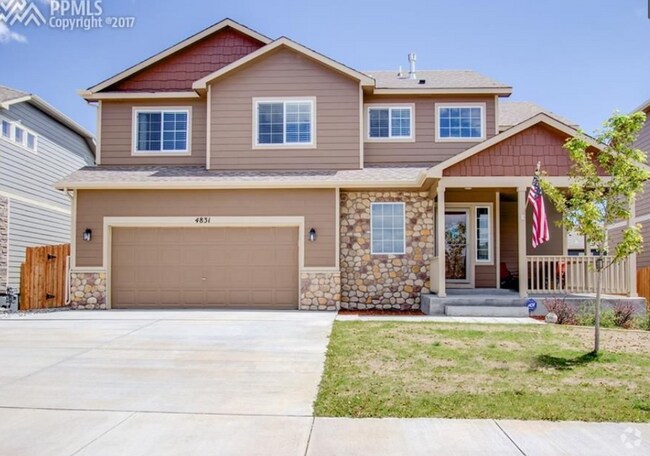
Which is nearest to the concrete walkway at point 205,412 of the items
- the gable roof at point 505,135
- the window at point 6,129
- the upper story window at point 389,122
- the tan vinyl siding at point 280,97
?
the gable roof at point 505,135

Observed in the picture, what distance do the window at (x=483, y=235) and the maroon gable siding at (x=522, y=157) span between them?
8.45 ft

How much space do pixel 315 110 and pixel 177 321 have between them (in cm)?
666

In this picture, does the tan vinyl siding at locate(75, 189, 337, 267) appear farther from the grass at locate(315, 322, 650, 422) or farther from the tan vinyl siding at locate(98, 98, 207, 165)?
the grass at locate(315, 322, 650, 422)

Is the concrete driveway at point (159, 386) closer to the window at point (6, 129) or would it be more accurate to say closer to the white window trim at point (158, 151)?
the white window trim at point (158, 151)

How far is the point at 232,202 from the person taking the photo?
13.4 metres

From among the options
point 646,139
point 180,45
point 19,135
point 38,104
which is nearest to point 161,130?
point 180,45

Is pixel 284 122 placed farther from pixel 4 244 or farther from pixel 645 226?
pixel 645 226

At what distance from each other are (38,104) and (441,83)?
44.0ft

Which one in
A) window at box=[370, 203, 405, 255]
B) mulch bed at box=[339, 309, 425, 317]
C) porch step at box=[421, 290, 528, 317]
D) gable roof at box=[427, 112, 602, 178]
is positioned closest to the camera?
gable roof at box=[427, 112, 602, 178]

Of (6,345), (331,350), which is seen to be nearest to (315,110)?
(331,350)

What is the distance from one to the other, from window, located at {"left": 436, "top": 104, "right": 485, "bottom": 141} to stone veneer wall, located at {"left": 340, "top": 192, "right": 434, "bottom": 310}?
7.00 ft

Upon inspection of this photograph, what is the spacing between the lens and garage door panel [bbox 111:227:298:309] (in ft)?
43.8

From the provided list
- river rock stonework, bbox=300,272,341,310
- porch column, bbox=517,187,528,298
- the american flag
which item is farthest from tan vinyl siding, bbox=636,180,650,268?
river rock stonework, bbox=300,272,341,310

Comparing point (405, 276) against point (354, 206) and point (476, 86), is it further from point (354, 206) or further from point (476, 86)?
point (476, 86)
